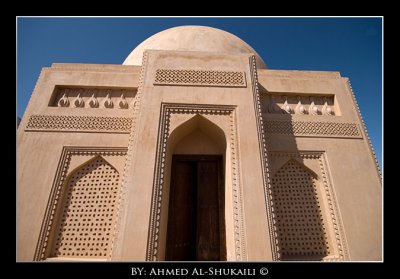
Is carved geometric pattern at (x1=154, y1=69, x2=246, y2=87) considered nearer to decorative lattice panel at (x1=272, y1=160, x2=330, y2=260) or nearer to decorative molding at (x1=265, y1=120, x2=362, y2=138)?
decorative molding at (x1=265, y1=120, x2=362, y2=138)

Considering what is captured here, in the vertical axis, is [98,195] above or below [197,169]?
below

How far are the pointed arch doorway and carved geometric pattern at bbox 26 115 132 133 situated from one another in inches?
39.6

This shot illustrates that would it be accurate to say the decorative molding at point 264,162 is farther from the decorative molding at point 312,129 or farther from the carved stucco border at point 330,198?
the decorative molding at point 312,129

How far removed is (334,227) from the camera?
3.27m

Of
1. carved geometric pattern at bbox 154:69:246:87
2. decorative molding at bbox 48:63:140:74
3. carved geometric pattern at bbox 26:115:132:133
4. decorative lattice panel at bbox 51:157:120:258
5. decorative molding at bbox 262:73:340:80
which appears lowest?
decorative lattice panel at bbox 51:157:120:258

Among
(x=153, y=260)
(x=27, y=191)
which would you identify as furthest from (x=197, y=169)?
(x=27, y=191)

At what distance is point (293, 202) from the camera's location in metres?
3.46

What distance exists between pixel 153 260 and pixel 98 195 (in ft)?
4.57

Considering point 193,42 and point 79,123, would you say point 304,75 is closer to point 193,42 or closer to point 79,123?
point 193,42

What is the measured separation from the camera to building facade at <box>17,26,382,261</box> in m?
2.81

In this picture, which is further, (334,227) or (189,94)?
(189,94)

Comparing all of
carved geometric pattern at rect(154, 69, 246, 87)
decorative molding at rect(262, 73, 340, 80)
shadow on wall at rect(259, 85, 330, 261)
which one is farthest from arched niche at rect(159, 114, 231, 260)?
decorative molding at rect(262, 73, 340, 80)

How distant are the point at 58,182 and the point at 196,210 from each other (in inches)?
83.3
